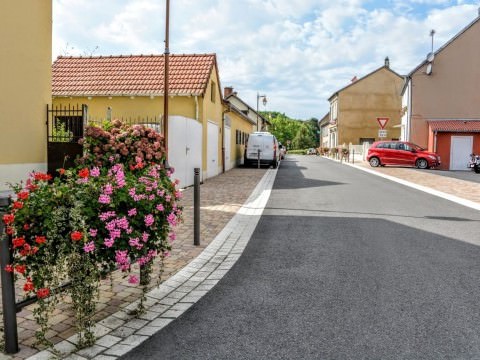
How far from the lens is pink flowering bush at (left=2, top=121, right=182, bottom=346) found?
Answer: 3.24 meters

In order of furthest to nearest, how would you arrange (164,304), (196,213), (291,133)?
(291,133), (196,213), (164,304)

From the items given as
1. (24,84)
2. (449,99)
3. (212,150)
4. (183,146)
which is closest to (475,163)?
(449,99)

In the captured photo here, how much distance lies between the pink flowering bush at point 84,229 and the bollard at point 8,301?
6 centimetres

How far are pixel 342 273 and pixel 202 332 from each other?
2230 mm

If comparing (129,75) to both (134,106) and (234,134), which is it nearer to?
(134,106)

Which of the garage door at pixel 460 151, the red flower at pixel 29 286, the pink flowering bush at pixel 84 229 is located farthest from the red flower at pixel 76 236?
the garage door at pixel 460 151

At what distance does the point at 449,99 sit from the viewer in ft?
103

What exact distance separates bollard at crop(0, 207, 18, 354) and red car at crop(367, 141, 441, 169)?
28.0 meters

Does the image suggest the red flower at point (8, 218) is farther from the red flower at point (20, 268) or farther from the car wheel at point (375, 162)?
the car wheel at point (375, 162)

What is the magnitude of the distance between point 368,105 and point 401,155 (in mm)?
28521

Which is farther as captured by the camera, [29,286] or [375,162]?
[375,162]

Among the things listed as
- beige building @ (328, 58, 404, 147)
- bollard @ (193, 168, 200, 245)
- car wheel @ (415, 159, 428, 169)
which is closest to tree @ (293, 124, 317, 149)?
beige building @ (328, 58, 404, 147)

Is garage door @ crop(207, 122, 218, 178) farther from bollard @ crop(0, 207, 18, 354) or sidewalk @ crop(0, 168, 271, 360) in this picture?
bollard @ crop(0, 207, 18, 354)

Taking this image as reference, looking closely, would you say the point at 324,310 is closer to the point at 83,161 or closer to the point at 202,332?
the point at 202,332
